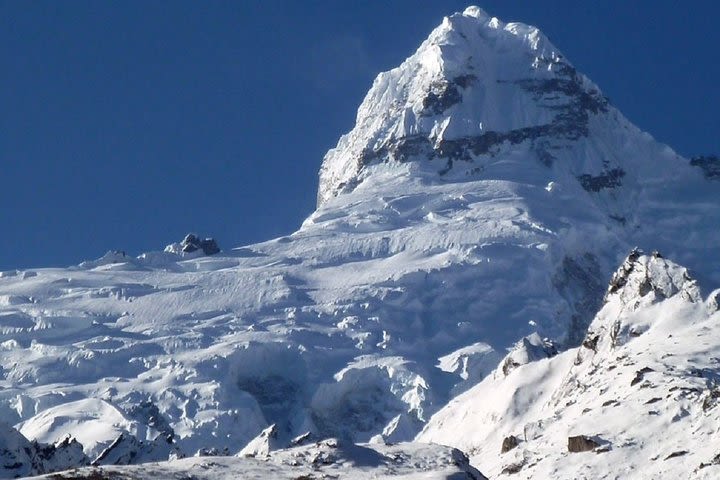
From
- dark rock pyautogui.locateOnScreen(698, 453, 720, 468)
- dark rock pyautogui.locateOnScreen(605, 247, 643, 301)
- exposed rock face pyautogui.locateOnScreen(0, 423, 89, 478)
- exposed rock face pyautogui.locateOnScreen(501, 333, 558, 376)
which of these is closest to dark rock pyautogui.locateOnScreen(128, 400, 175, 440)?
exposed rock face pyautogui.locateOnScreen(501, 333, 558, 376)

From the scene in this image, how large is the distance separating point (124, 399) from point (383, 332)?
102ft

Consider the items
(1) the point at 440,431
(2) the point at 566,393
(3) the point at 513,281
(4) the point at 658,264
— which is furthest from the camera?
(3) the point at 513,281

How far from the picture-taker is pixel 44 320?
180m

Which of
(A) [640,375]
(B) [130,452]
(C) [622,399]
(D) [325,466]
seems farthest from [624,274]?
(D) [325,466]

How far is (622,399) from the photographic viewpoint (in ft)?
208

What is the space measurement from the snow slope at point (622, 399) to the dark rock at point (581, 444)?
0.37 feet

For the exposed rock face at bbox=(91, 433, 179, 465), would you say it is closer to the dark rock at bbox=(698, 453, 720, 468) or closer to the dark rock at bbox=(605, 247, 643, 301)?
the dark rock at bbox=(605, 247, 643, 301)

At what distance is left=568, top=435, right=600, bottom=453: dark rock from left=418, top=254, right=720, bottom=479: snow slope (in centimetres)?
11

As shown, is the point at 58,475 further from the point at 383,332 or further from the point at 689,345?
the point at 383,332

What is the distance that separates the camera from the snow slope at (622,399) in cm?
5597

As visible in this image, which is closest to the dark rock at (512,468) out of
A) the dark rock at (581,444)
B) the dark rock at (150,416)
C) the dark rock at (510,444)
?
the dark rock at (581,444)

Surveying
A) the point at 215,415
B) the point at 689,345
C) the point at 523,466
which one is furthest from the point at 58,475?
the point at 215,415

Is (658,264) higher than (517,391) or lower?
higher

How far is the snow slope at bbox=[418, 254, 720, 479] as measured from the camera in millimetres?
55972
